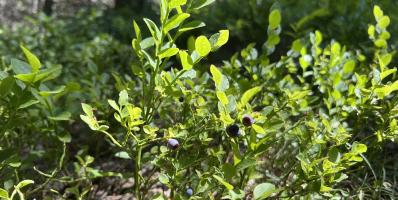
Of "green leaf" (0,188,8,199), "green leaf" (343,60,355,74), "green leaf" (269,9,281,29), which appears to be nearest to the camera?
"green leaf" (0,188,8,199)

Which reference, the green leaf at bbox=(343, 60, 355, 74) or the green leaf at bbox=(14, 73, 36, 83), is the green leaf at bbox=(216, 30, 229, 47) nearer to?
the green leaf at bbox=(14, 73, 36, 83)

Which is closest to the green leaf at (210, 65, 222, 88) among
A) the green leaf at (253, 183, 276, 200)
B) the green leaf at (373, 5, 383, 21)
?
the green leaf at (253, 183, 276, 200)

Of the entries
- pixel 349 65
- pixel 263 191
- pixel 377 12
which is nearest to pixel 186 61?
pixel 263 191

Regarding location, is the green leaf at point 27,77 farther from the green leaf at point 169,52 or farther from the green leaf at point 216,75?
the green leaf at point 216,75

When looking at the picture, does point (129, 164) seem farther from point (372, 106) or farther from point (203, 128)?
point (372, 106)

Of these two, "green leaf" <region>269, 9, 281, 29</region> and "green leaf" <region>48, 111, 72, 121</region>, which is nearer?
"green leaf" <region>48, 111, 72, 121</region>

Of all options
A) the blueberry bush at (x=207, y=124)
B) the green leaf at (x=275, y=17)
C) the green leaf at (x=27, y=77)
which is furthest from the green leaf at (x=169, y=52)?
the green leaf at (x=275, y=17)

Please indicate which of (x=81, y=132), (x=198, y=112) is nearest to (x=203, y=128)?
(x=198, y=112)

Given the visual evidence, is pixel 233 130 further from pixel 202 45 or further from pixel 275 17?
pixel 275 17

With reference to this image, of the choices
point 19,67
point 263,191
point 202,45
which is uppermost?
point 202,45

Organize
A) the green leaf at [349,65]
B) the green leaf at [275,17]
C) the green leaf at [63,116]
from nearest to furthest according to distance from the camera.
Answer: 1. the green leaf at [63,116]
2. the green leaf at [275,17]
3. the green leaf at [349,65]

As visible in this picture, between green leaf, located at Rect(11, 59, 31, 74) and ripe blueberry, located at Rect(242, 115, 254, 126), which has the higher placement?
green leaf, located at Rect(11, 59, 31, 74)

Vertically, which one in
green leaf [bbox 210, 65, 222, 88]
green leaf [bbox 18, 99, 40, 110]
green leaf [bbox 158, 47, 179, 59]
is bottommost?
green leaf [bbox 18, 99, 40, 110]

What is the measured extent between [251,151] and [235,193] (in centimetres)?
13
